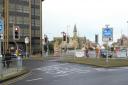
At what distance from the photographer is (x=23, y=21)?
118 m

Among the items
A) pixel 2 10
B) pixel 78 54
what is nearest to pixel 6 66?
pixel 78 54

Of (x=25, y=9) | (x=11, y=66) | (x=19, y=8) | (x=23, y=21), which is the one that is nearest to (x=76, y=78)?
(x=11, y=66)

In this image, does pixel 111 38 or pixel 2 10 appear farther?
pixel 2 10

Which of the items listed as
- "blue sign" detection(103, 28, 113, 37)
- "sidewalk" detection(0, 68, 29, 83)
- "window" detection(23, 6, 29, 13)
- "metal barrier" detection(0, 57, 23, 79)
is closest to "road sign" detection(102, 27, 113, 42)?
"blue sign" detection(103, 28, 113, 37)

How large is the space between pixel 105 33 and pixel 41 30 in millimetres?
83935

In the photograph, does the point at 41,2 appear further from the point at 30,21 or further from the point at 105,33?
the point at 105,33

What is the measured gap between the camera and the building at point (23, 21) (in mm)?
112062

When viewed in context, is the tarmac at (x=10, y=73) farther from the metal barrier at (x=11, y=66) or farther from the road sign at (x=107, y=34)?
the road sign at (x=107, y=34)

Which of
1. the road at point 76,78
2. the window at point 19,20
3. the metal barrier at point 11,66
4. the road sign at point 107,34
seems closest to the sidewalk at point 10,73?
the metal barrier at point 11,66

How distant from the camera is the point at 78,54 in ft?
213

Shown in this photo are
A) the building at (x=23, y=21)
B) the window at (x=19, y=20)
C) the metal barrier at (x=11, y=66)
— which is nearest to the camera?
the metal barrier at (x=11, y=66)

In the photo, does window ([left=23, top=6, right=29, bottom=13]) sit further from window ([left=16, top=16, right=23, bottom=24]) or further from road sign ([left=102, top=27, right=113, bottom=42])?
road sign ([left=102, top=27, right=113, bottom=42])

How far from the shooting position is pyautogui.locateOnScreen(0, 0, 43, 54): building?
112 meters

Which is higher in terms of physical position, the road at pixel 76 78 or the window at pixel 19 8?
the window at pixel 19 8
